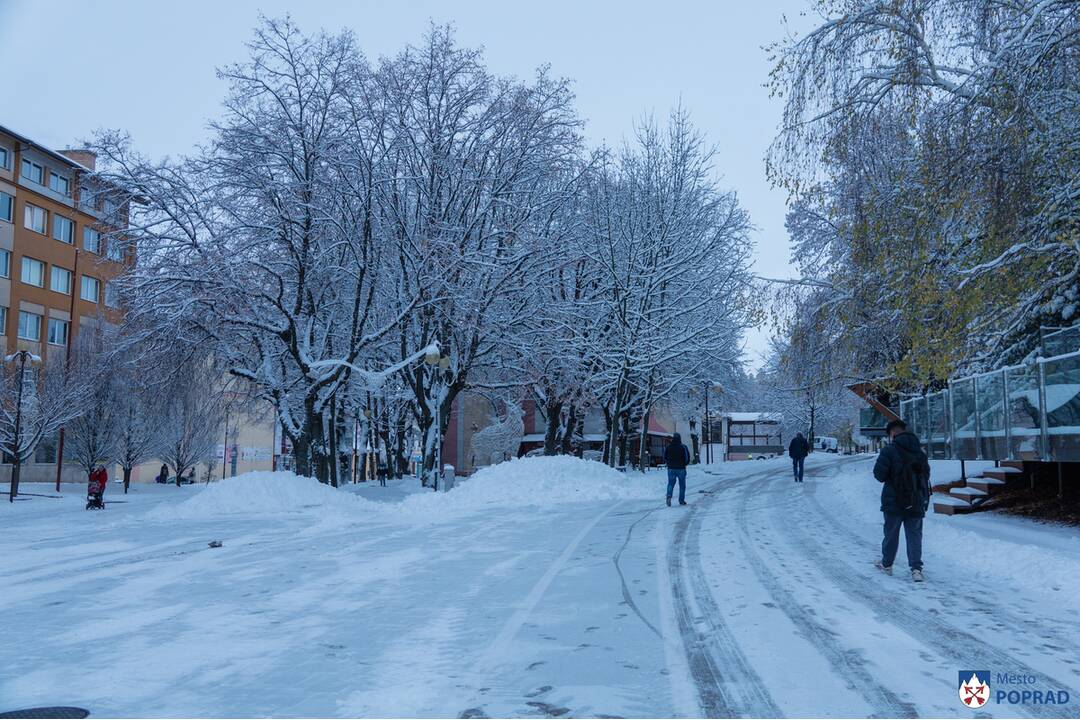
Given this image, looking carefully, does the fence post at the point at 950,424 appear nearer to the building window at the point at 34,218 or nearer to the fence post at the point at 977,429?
the fence post at the point at 977,429

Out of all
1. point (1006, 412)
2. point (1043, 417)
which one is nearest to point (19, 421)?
point (1006, 412)

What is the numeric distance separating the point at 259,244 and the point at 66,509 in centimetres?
1088

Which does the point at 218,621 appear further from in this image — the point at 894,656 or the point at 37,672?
the point at 894,656

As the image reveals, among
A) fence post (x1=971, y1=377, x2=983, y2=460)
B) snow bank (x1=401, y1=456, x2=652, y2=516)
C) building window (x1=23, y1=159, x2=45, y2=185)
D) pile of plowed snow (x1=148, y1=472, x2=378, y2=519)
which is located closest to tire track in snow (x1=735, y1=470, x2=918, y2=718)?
fence post (x1=971, y1=377, x2=983, y2=460)

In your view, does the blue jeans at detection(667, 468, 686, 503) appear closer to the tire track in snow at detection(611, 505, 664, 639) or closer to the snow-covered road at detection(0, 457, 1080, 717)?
the tire track in snow at detection(611, 505, 664, 639)

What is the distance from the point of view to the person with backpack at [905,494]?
9.59 m

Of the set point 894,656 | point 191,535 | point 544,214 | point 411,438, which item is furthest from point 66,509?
point 411,438

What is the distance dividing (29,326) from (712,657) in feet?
179

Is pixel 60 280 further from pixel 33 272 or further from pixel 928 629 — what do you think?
pixel 928 629

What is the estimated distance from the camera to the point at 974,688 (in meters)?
5.36

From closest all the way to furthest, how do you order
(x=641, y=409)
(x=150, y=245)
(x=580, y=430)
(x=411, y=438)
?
(x=150, y=245) → (x=641, y=409) → (x=580, y=430) → (x=411, y=438)

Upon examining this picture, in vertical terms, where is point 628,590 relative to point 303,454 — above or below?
below

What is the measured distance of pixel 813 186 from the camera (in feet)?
46.2

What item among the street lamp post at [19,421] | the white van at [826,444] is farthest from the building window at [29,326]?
the white van at [826,444]
